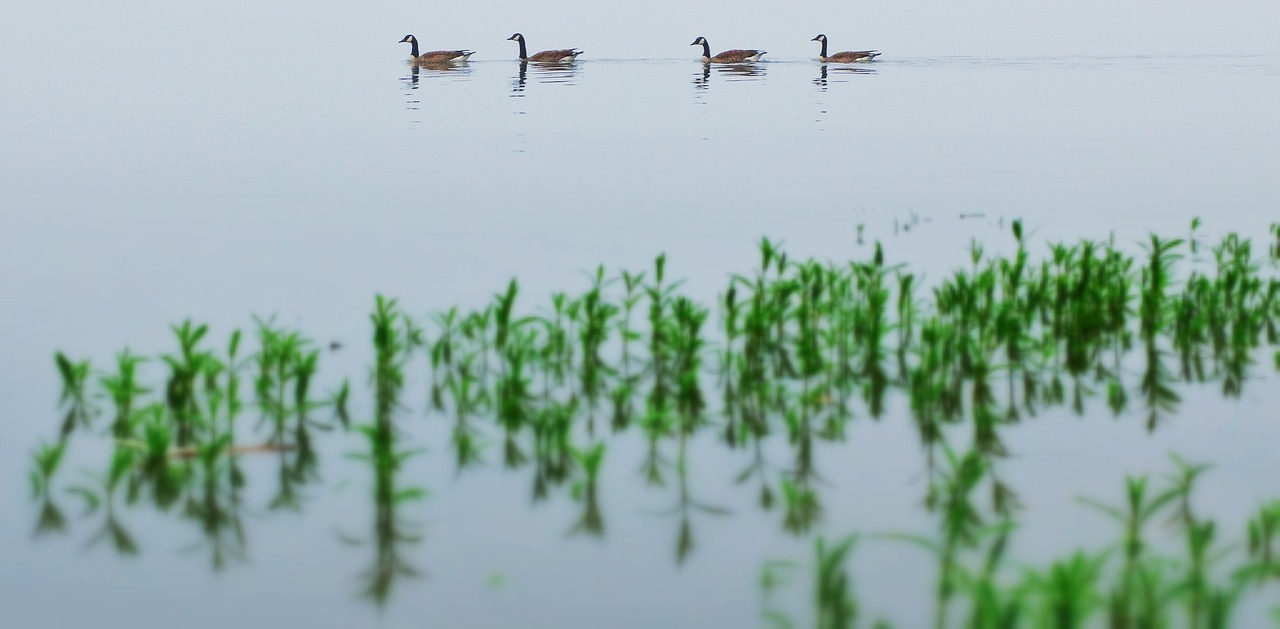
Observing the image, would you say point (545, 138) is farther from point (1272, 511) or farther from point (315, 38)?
point (315, 38)

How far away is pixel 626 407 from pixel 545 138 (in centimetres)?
1440

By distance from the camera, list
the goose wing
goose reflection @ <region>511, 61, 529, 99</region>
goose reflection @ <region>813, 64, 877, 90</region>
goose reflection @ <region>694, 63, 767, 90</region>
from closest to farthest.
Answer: goose reflection @ <region>511, 61, 529, 99</region>
goose reflection @ <region>813, 64, 877, 90</region>
goose reflection @ <region>694, 63, 767, 90</region>
the goose wing

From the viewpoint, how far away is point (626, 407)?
22.7 ft

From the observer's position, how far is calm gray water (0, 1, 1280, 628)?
518cm

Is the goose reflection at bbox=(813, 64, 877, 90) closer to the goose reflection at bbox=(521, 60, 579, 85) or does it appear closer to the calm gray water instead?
the calm gray water

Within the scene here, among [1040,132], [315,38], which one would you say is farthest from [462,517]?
[315,38]

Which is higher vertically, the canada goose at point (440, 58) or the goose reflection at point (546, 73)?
the canada goose at point (440, 58)

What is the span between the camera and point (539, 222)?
1344 centimetres

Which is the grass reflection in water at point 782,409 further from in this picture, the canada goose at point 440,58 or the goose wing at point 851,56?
the canada goose at point 440,58

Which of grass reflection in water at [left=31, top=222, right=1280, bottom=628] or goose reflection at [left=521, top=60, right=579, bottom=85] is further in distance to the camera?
goose reflection at [left=521, top=60, right=579, bottom=85]

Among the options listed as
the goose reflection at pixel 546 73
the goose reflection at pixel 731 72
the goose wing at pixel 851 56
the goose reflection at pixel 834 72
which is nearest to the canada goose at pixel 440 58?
the goose reflection at pixel 546 73

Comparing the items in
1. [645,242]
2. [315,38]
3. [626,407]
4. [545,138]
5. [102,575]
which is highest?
[315,38]

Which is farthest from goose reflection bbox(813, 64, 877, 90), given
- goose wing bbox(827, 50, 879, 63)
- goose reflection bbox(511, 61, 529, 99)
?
goose reflection bbox(511, 61, 529, 99)

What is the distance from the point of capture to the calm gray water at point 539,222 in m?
5.18
